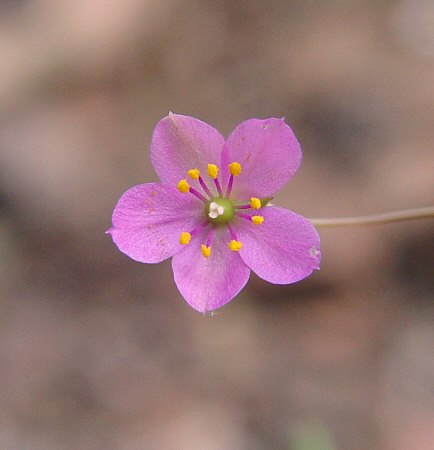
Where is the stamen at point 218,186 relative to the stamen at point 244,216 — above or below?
above

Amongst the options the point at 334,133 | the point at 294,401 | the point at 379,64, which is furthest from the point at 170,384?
the point at 379,64

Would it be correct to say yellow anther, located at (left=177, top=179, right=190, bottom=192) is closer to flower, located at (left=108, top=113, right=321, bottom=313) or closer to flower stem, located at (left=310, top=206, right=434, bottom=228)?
flower, located at (left=108, top=113, right=321, bottom=313)

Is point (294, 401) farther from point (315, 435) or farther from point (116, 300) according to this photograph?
point (116, 300)

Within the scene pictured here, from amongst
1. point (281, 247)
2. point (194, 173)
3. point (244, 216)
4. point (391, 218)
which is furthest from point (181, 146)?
point (391, 218)

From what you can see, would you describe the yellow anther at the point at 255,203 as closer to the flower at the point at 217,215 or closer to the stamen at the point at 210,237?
the flower at the point at 217,215

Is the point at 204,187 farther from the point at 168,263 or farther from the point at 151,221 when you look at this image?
the point at 168,263

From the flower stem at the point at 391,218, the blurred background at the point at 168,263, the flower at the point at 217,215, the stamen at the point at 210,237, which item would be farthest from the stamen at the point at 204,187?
the blurred background at the point at 168,263
